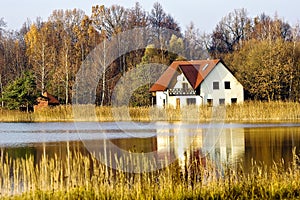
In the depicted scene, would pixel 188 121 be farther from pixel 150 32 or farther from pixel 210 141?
pixel 150 32

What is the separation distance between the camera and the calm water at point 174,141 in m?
17.4

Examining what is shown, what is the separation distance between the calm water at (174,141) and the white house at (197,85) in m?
15.2

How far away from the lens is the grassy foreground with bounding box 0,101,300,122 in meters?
32.4

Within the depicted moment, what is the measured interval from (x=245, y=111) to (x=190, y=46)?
2665 centimetres

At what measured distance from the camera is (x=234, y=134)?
2484 cm

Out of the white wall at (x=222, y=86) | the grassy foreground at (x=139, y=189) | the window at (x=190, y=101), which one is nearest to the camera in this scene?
the grassy foreground at (x=139, y=189)

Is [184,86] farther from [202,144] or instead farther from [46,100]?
[202,144]

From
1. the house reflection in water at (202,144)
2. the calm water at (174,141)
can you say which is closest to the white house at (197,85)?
the calm water at (174,141)

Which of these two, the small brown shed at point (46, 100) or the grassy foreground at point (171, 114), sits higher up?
the small brown shed at point (46, 100)

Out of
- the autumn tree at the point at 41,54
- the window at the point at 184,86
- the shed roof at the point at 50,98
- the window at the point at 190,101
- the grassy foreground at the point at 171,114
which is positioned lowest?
the grassy foreground at the point at 171,114

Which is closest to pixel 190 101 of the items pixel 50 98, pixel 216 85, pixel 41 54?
pixel 216 85

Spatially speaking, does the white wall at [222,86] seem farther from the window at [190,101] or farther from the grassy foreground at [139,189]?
the grassy foreground at [139,189]

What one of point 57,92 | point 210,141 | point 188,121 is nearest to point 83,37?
point 57,92

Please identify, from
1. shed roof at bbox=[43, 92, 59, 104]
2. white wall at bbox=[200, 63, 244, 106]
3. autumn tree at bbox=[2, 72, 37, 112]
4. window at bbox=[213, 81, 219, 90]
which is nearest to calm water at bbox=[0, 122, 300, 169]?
autumn tree at bbox=[2, 72, 37, 112]
